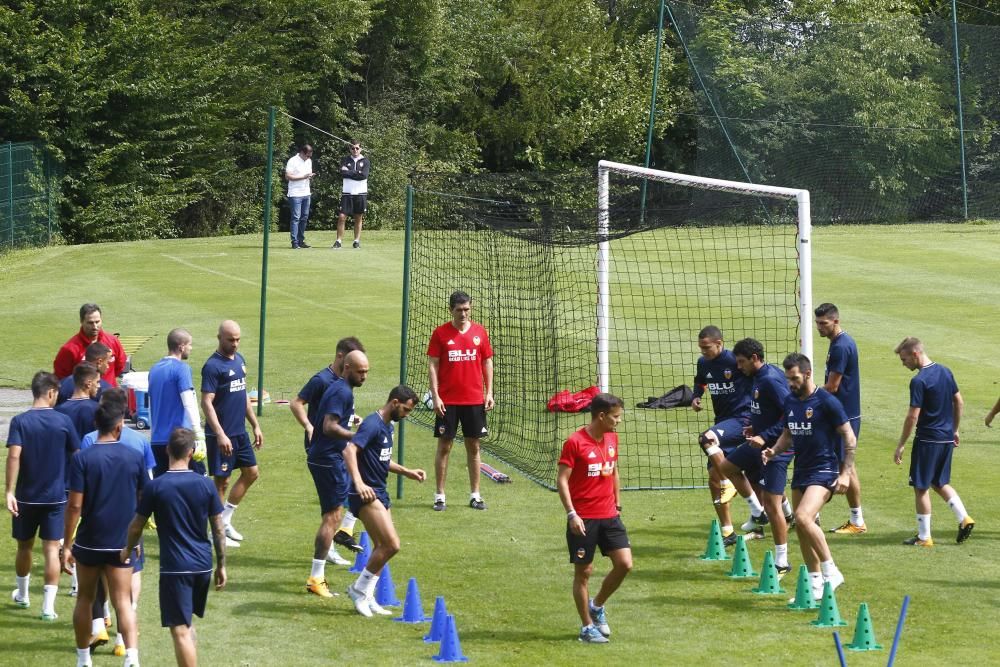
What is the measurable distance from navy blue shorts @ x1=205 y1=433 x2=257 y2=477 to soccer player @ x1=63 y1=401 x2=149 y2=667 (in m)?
3.26

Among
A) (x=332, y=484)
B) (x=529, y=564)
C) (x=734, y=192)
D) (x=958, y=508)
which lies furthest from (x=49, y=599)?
(x=734, y=192)

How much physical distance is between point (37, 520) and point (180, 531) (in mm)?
2325

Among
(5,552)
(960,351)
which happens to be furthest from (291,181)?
(5,552)

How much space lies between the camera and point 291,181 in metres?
29.8

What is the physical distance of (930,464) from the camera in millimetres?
12969

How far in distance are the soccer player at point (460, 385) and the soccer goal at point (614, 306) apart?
0.46 m

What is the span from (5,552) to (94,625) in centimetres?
300

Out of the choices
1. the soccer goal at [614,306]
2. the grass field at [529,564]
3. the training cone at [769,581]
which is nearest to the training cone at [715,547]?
the grass field at [529,564]

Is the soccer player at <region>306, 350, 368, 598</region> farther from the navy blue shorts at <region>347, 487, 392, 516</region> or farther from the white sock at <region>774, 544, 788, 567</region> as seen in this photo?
the white sock at <region>774, 544, 788, 567</region>

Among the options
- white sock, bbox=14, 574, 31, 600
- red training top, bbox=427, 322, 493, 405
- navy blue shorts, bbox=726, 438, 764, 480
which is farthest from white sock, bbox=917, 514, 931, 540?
white sock, bbox=14, 574, 31, 600

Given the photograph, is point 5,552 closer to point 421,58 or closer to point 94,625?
point 94,625

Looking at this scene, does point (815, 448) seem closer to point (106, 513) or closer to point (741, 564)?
point (741, 564)

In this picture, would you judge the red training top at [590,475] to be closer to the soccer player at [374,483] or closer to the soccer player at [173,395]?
the soccer player at [374,483]

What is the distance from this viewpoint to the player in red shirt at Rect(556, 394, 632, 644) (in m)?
10.2
